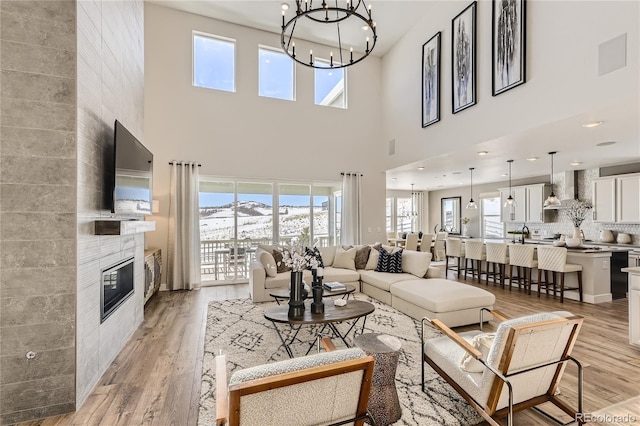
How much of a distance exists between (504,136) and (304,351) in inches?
158

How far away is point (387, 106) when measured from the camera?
7383 mm

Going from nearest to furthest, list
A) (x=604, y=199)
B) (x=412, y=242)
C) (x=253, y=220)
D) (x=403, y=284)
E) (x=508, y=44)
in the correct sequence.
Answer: (x=508, y=44) < (x=403, y=284) < (x=253, y=220) < (x=604, y=199) < (x=412, y=242)

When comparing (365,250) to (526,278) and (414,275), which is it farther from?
(526,278)

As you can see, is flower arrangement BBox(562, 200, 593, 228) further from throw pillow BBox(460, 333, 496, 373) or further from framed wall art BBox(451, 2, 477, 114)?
throw pillow BBox(460, 333, 496, 373)

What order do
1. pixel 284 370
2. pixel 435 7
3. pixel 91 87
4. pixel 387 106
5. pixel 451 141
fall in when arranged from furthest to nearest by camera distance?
1. pixel 387 106
2. pixel 435 7
3. pixel 451 141
4. pixel 91 87
5. pixel 284 370

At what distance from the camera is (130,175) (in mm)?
3139

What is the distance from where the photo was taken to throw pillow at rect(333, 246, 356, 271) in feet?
Answer: 18.1

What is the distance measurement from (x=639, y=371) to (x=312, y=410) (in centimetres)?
327

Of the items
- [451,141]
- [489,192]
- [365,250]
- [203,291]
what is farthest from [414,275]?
[489,192]

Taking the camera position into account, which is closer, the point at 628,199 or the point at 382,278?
the point at 382,278

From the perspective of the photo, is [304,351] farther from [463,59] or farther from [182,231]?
[463,59]

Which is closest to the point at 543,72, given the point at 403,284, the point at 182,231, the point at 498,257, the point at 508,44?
the point at 508,44

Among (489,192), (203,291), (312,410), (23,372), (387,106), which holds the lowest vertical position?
(203,291)

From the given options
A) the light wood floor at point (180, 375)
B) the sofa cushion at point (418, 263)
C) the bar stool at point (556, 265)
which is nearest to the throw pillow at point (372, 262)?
the sofa cushion at point (418, 263)
